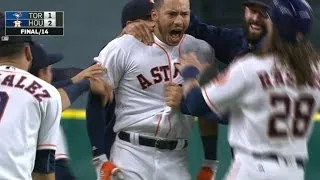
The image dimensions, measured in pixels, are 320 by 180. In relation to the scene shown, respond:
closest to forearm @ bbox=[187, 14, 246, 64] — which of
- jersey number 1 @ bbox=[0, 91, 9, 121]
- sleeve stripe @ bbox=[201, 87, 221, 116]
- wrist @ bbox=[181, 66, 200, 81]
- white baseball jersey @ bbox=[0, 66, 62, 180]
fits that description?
wrist @ bbox=[181, 66, 200, 81]

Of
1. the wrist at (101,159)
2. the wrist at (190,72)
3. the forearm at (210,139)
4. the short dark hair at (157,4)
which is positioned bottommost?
the wrist at (101,159)

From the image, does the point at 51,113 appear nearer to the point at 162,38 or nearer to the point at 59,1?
the point at 162,38

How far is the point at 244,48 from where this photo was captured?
438 centimetres

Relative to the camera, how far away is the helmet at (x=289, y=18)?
11.4 feet

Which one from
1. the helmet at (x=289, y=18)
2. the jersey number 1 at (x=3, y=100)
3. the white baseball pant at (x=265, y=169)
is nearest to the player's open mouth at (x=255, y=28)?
the helmet at (x=289, y=18)

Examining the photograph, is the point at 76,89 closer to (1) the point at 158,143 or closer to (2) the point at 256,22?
(1) the point at 158,143

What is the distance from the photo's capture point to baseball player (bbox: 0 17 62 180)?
3.34 meters

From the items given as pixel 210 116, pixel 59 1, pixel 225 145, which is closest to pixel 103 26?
pixel 59 1

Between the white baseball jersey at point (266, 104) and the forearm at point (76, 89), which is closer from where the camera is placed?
the white baseball jersey at point (266, 104)

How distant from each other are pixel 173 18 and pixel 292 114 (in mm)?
1004

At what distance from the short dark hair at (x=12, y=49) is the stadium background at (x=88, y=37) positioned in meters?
2.66

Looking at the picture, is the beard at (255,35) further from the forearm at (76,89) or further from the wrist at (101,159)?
the wrist at (101,159)

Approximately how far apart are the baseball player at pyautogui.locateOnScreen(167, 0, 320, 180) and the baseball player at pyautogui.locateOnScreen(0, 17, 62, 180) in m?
0.65

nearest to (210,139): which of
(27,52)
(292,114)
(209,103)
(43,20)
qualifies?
(209,103)
